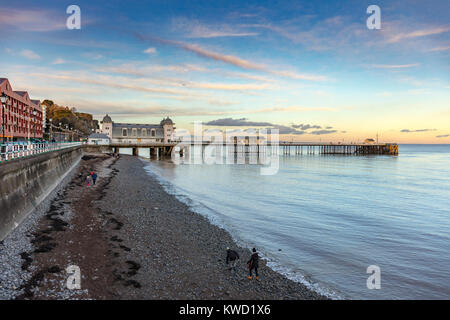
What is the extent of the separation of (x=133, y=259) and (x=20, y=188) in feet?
28.3

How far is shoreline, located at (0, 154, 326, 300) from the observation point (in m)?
9.62

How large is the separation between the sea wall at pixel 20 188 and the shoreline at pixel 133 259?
2.75ft

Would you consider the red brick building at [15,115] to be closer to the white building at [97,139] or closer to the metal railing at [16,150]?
the white building at [97,139]

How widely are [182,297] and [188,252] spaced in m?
3.90

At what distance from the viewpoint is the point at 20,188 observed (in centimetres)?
1563

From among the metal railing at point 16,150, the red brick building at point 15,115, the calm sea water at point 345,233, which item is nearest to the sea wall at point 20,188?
the metal railing at point 16,150

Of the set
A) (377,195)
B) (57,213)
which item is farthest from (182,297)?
(377,195)

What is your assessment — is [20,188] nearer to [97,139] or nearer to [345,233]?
[345,233]

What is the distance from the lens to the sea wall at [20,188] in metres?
13.1

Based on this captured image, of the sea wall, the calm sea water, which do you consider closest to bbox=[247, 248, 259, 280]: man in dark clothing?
the calm sea water

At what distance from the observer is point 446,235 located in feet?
64.6

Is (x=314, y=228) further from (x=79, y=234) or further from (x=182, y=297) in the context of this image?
(x=79, y=234)

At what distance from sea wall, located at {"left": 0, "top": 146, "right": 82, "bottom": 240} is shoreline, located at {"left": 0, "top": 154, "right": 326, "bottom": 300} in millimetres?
839

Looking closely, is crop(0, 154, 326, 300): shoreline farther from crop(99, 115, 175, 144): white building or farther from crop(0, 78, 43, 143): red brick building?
crop(99, 115, 175, 144): white building
